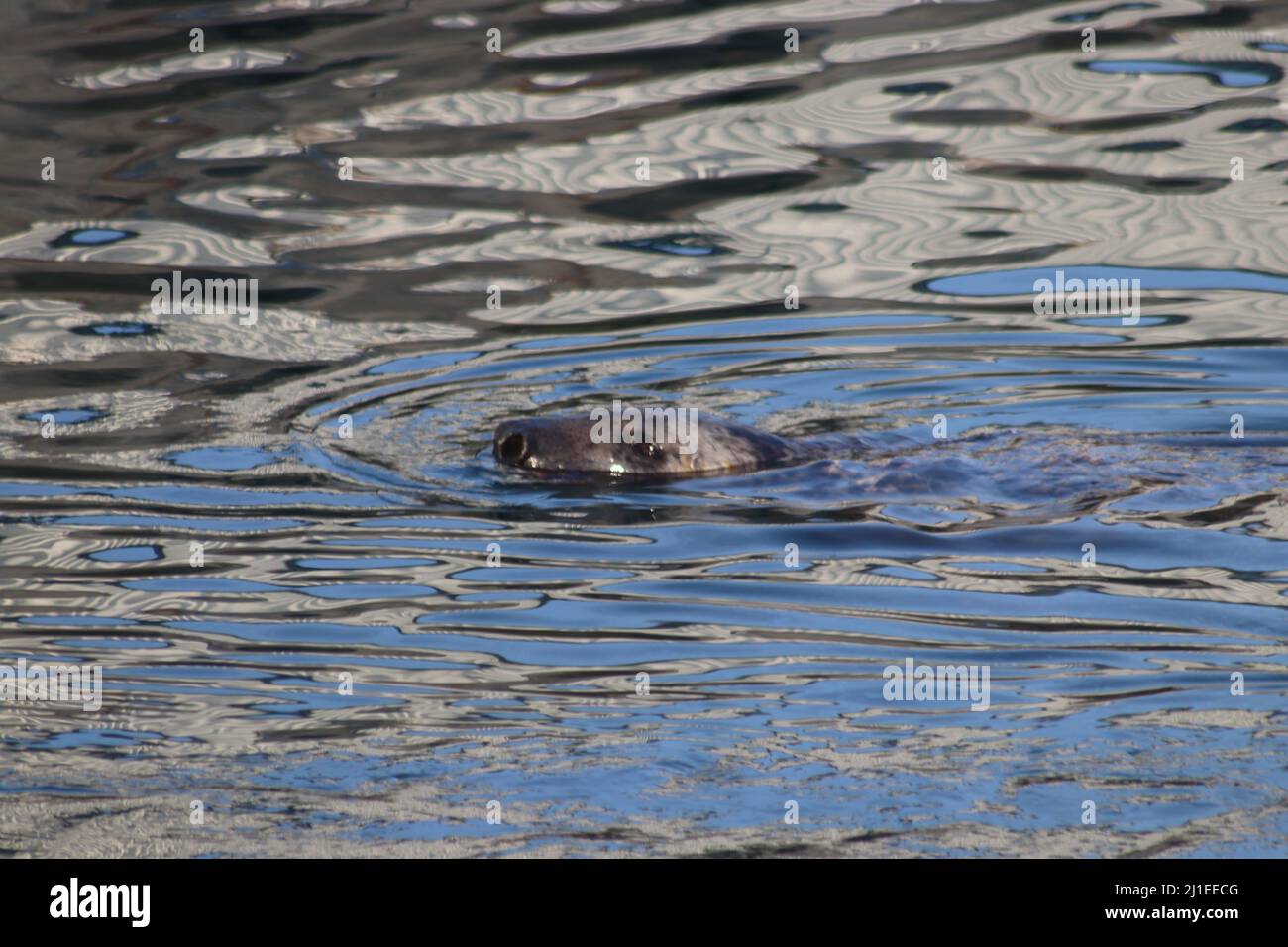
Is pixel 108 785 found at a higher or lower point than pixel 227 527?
lower

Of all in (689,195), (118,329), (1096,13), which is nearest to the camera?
(118,329)

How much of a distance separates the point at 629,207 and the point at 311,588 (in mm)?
6878

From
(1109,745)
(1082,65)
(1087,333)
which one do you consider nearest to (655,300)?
(1087,333)

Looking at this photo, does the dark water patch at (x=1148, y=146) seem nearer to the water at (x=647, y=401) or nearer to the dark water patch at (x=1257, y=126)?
the water at (x=647, y=401)

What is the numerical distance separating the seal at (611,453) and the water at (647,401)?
141 millimetres

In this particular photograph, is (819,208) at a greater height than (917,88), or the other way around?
(917,88)

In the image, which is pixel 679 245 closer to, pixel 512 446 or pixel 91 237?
pixel 91 237

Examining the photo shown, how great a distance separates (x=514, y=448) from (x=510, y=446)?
2 cm

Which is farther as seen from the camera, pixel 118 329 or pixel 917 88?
pixel 917 88

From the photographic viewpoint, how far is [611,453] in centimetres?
818

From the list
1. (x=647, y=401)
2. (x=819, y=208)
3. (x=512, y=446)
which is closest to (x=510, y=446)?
(x=512, y=446)

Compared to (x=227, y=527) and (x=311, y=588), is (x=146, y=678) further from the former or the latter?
(x=227, y=527)

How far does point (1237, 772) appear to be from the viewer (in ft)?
15.5

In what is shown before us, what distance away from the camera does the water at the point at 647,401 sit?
4.87 m
